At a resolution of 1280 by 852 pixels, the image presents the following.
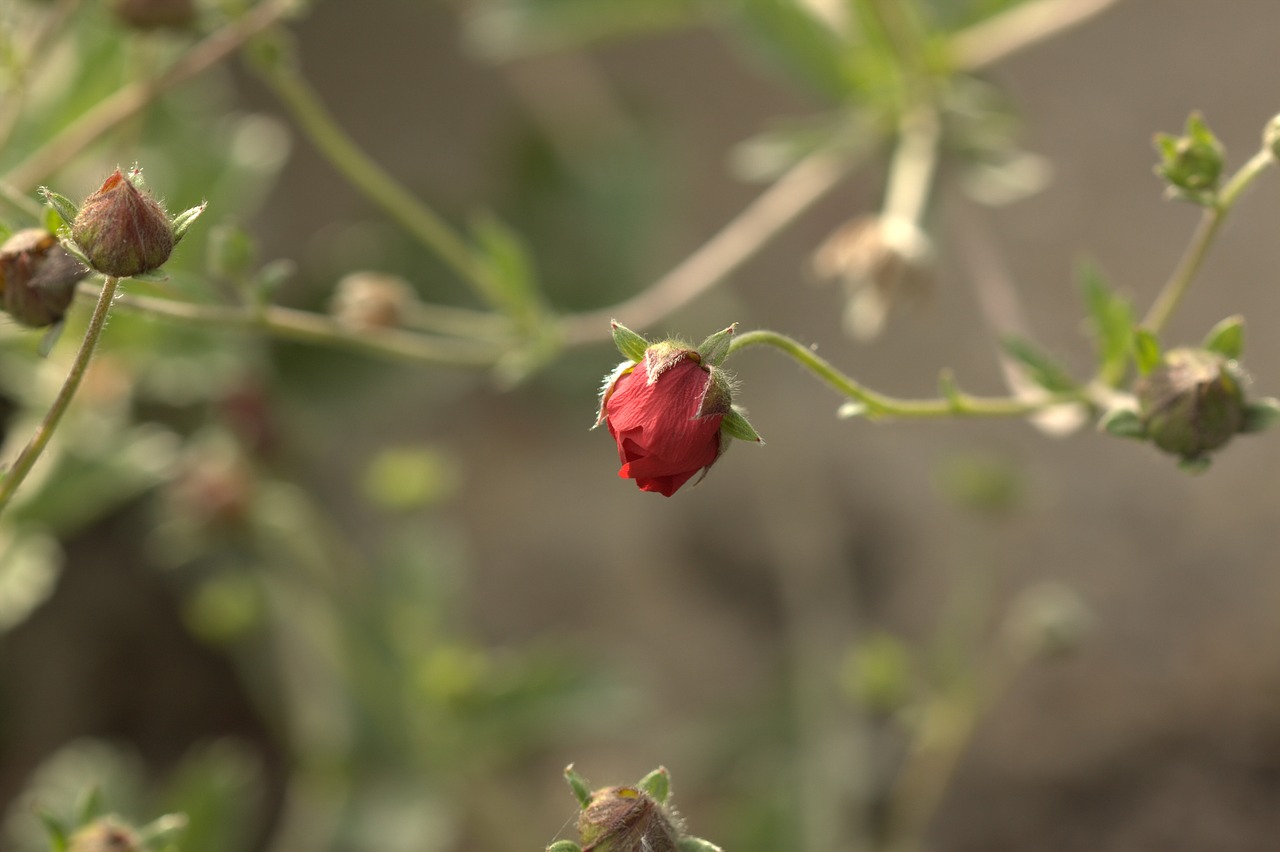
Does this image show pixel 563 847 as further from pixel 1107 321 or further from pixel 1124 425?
pixel 1107 321

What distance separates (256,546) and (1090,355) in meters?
1.62

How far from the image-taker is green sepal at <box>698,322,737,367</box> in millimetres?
1077

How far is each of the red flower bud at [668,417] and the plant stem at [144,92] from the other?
0.76 meters

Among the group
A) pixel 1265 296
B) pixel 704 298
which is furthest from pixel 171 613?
pixel 1265 296

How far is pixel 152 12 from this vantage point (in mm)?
1610

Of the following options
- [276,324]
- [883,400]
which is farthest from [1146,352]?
[276,324]

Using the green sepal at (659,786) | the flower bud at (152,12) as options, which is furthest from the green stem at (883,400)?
the flower bud at (152,12)

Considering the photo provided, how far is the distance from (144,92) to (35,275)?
27.3 inches

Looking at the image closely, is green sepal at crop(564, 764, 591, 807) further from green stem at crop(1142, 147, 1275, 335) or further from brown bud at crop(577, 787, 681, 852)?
green stem at crop(1142, 147, 1275, 335)

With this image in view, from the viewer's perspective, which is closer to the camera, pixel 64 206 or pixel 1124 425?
pixel 64 206

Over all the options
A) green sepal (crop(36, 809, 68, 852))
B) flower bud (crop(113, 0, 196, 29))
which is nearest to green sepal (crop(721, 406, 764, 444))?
green sepal (crop(36, 809, 68, 852))

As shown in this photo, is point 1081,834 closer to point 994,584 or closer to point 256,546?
point 994,584

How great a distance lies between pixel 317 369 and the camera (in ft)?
8.90

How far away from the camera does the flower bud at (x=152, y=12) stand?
1.60 metres
